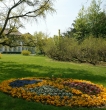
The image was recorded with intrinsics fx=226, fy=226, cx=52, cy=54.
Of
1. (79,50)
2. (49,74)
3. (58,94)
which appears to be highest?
(79,50)

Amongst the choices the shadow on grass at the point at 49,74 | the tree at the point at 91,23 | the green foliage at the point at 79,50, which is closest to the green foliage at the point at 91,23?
the tree at the point at 91,23

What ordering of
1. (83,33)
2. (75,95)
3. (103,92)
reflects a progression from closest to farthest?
(75,95)
(103,92)
(83,33)

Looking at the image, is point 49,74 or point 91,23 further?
point 91,23

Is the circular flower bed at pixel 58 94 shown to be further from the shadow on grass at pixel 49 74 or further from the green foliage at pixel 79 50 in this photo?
the green foliage at pixel 79 50

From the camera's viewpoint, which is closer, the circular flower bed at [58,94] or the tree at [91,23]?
the circular flower bed at [58,94]

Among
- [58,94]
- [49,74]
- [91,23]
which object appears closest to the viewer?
[58,94]

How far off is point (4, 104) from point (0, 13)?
52.4ft

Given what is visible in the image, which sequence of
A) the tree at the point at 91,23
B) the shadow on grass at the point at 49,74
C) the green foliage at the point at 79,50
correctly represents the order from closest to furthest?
the shadow on grass at the point at 49,74 < the green foliage at the point at 79,50 < the tree at the point at 91,23

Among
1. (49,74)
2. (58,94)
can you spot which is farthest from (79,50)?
(58,94)

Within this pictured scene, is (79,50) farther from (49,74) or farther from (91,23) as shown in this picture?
(91,23)

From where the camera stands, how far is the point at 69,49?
29859 mm

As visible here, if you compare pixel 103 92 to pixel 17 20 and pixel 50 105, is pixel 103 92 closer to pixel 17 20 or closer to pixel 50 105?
pixel 50 105

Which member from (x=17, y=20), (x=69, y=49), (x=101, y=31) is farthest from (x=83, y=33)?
(x=17, y=20)

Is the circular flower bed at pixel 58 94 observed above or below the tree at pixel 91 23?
below
